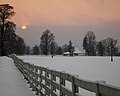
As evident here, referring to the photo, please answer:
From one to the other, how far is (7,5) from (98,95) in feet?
212

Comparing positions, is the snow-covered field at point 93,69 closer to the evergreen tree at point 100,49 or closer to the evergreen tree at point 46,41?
the evergreen tree at point 46,41

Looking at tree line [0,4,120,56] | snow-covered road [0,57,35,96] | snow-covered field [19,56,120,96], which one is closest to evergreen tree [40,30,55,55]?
tree line [0,4,120,56]

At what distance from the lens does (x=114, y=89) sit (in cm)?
306

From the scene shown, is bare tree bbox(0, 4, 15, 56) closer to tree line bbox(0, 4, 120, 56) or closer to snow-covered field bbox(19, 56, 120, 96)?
tree line bbox(0, 4, 120, 56)

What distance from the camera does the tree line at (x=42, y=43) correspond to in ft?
214

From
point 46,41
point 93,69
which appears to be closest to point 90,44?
point 46,41

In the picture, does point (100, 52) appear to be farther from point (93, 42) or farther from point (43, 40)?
point (43, 40)

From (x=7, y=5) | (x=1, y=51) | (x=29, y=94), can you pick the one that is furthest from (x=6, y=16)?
(x=29, y=94)

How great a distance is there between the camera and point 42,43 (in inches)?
5098

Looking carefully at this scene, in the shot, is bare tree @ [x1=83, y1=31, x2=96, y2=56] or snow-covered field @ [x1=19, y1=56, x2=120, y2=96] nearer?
snow-covered field @ [x1=19, y1=56, x2=120, y2=96]

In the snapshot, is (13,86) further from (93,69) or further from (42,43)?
(42,43)

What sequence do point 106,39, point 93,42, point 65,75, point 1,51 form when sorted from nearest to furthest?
point 65,75, point 1,51, point 93,42, point 106,39

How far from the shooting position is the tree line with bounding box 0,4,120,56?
65.3m

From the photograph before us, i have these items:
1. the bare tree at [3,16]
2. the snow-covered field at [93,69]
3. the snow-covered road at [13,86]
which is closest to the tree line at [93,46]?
the bare tree at [3,16]
